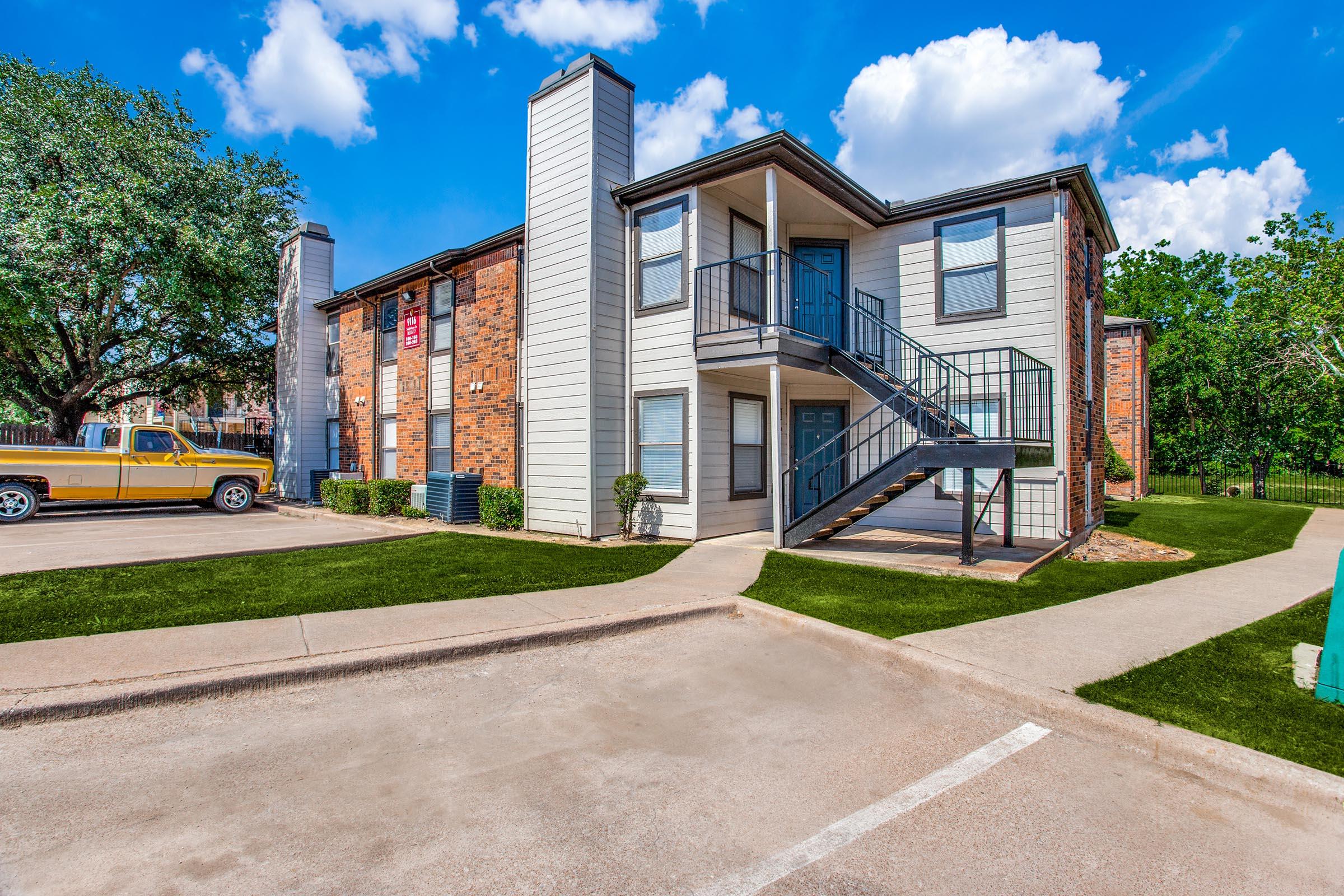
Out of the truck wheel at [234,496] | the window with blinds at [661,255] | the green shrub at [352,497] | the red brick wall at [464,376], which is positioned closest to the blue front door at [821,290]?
the window with blinds at [661,255]

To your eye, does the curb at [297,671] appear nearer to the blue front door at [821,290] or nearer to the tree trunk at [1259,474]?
the blue front door at [821,290]

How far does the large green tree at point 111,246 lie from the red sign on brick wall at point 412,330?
445 centimetres

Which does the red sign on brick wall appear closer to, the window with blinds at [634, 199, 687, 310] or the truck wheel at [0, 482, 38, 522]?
the window with blinds at [634, 199, 687, 310]

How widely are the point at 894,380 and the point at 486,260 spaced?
8206 millimetres

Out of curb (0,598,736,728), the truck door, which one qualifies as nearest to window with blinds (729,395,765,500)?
curb (0,598,736,728)

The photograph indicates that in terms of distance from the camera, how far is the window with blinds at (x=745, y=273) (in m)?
11.3

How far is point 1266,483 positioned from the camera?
24.9 meters

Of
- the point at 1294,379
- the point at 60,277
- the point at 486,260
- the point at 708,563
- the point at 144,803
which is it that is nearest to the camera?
the point at 144,803

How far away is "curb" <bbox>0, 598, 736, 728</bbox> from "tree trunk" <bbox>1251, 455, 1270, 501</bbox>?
26.1 metres

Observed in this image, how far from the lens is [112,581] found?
7.24m

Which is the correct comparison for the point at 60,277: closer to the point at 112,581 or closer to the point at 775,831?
the point at 112,581

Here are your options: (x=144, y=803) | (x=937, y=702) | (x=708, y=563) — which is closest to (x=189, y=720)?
(x=144, y=803)

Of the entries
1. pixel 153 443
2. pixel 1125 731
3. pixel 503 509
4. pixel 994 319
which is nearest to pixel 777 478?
pixel 994 319

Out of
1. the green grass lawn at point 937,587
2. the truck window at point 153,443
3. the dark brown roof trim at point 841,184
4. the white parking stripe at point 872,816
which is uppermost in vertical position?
the dark brown roof trim at point 841,184
